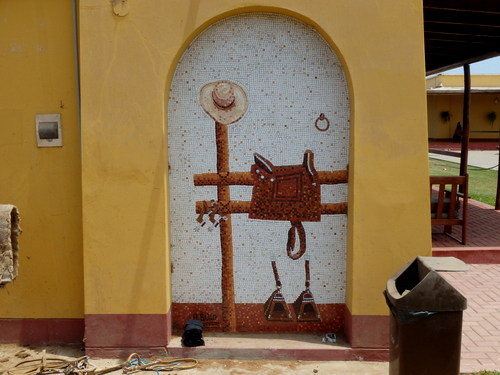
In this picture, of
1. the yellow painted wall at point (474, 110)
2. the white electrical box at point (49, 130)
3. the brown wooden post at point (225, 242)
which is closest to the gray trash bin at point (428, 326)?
the brown wooden post at point (225, 242)

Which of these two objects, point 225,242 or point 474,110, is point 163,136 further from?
point 474,110

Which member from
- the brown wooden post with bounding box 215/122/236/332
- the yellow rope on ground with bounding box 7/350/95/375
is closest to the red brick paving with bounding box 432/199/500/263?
the brown wooden post with bounding box 215/122/236/332

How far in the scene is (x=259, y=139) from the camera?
A: 16.2 feet

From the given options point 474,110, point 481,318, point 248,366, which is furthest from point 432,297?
point 474,110

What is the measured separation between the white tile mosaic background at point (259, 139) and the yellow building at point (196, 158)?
1 centimetres

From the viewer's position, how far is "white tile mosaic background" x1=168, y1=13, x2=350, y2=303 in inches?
191

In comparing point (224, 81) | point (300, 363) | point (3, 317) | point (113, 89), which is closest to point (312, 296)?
point (300, 363)

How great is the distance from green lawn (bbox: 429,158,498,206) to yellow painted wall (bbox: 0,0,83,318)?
9837 millimetres

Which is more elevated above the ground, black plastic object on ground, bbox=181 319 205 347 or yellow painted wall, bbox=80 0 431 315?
yellow painted wall, bbox=80 0 431 315

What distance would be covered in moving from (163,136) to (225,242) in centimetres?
126

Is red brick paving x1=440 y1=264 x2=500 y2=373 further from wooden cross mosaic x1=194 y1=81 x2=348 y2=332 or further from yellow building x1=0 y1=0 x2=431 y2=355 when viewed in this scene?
wooden cross mosaic x1=194 y1=81 x2=348 y2=332

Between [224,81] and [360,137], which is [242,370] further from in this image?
[224,81]

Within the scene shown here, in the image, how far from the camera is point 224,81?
192 inches

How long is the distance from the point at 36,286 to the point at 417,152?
4130mm
